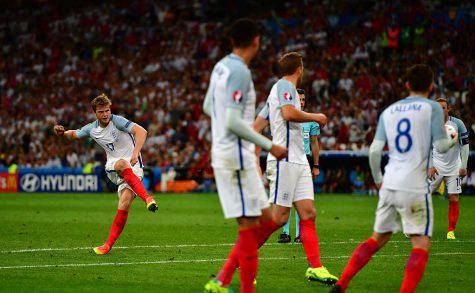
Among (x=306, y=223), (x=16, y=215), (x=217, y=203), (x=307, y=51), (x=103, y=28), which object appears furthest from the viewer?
(x=103, y=28)

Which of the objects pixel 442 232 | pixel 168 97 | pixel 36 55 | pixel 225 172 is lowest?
pixel 442 232

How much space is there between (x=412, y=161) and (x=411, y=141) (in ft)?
0.62

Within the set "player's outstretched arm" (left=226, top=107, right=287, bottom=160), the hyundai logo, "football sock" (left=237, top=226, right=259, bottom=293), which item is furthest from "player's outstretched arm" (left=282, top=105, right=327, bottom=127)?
the hyundai logo

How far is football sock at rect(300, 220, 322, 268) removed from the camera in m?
10.0

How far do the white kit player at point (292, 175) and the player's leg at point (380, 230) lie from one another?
1.42 metres

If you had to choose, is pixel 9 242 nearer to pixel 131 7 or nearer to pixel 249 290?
pixel 249 290

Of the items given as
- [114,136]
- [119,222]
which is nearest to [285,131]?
[119,222]

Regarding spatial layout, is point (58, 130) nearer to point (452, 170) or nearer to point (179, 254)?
point (179, 254)

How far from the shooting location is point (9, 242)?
14.8 metres

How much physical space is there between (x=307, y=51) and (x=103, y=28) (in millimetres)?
13675

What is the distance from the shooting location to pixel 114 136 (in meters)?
13.6

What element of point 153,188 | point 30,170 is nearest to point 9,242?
point 153,188

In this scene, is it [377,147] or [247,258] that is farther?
[377,147]

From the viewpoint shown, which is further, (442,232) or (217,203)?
(217,203)
